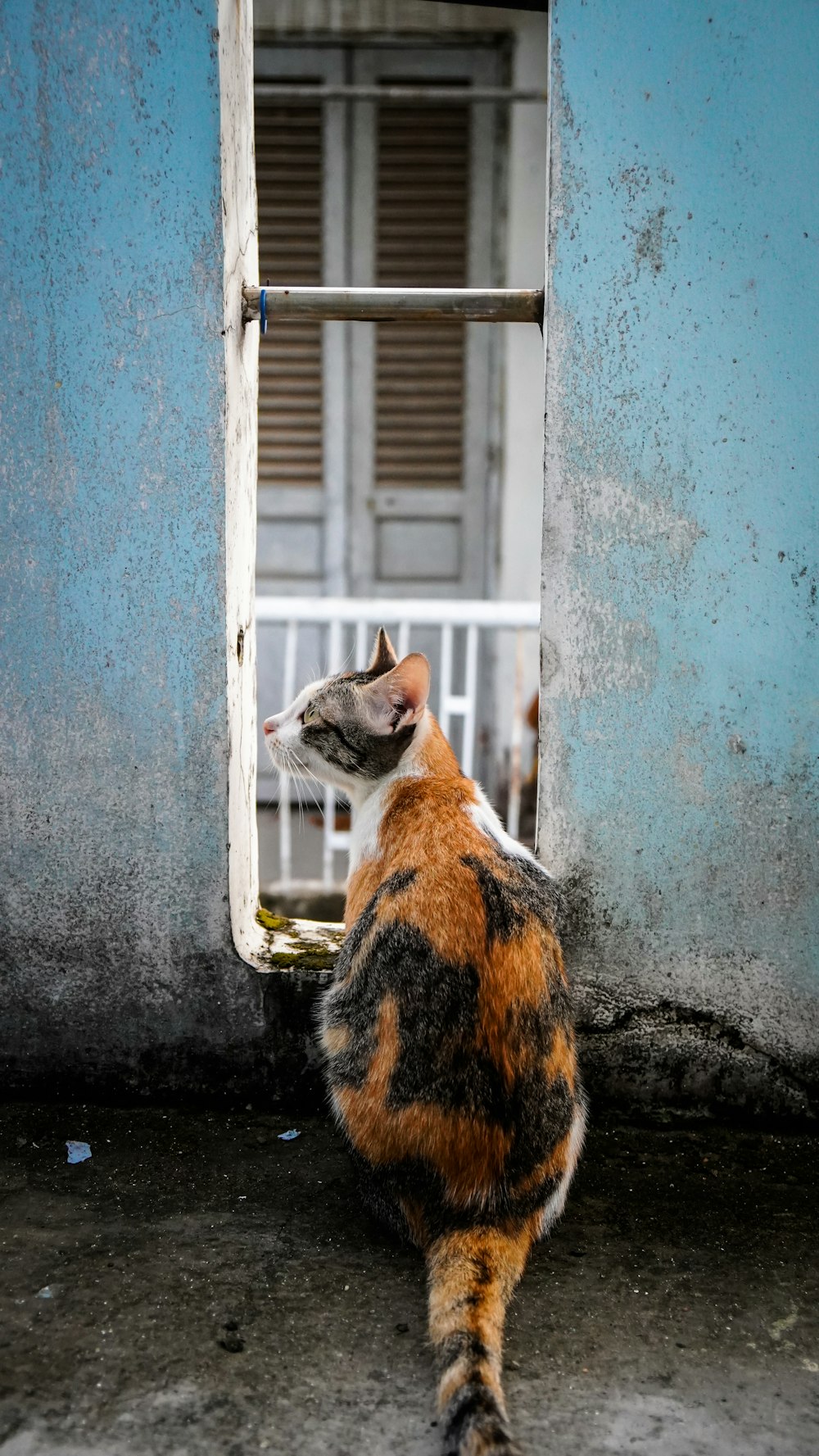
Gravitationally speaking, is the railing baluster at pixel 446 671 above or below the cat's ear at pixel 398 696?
below

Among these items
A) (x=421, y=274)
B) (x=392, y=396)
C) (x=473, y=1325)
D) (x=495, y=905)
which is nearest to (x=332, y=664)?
(x=392, y=396)

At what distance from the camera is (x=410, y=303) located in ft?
8.57

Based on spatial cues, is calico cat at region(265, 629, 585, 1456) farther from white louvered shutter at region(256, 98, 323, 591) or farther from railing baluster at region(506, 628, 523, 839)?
white louvered shutter at region(256, 98, 323, 591)

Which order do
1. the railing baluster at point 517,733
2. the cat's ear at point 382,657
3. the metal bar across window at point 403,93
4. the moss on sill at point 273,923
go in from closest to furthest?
the cat's ear at point 382,657, the moss on sill at point 273,923, the railing baluster at point 517,733, the metal bar across window at point 403,93

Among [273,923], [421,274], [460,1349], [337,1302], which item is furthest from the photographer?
[421,274]

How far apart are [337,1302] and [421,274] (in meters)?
4.96

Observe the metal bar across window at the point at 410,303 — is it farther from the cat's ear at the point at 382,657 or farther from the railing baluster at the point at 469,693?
the railing baluster at the point at 469,693

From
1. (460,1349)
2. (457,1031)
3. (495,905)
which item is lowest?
(460,1349)

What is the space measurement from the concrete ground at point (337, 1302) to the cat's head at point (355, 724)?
34.3 inches

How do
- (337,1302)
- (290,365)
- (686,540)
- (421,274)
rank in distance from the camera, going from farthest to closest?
(290,365) < (421,274) < (686,540) < (337,1302)

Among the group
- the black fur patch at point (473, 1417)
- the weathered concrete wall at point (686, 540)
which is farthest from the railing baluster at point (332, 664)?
the black fur patch at point (473, 1417)

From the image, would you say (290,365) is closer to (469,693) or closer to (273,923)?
(469,693)

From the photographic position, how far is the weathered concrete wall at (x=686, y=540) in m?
2.49

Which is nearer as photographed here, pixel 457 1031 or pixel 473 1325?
pixel 473 1325
